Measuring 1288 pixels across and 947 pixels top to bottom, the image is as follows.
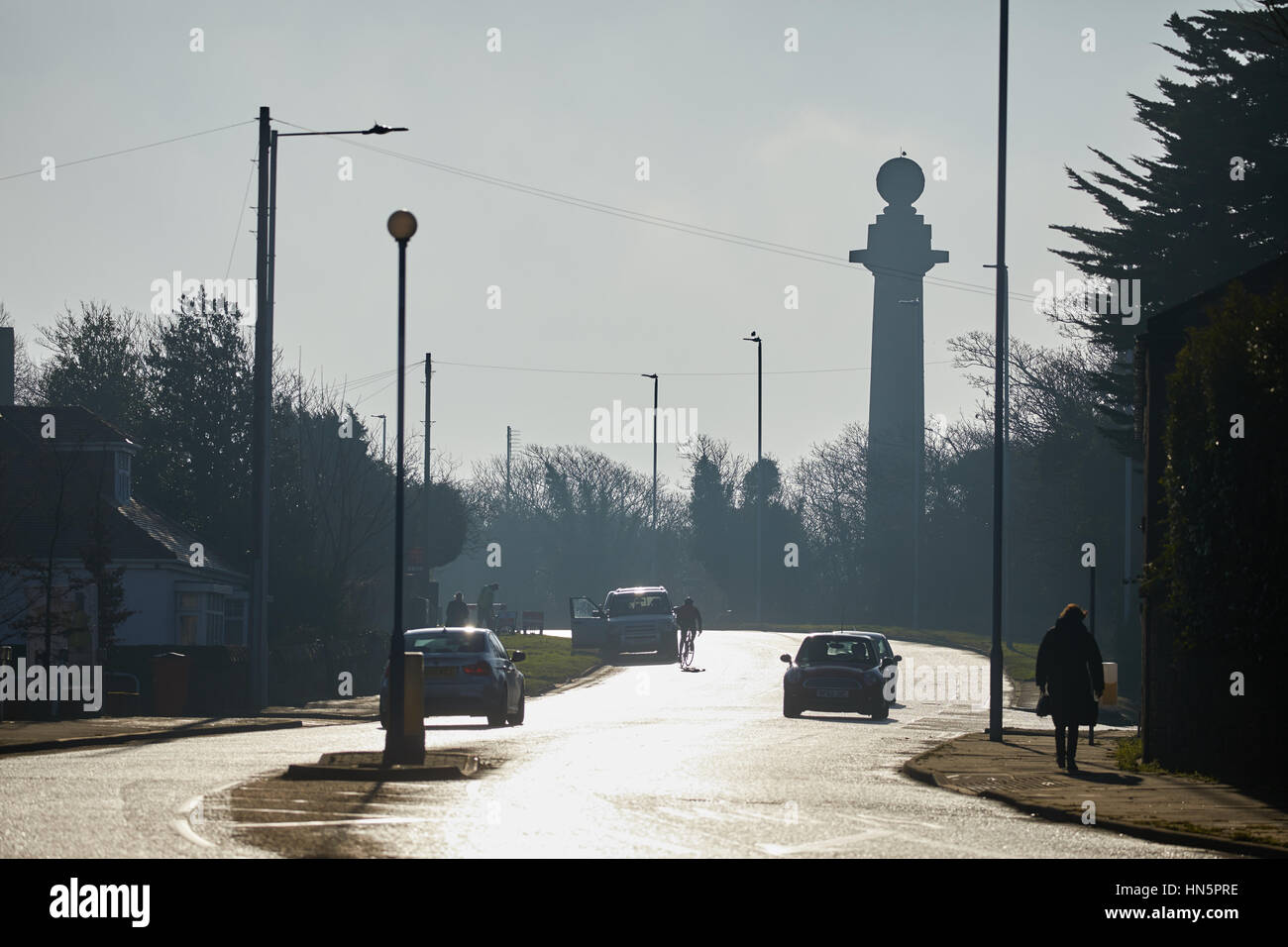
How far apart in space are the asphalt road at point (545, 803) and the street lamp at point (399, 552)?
1164 millimetres

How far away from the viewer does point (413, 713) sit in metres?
18.6

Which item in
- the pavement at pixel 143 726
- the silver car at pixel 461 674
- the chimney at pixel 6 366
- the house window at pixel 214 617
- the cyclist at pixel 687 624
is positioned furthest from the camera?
the chimney at pixel 6 366

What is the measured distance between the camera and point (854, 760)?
67.3 ft

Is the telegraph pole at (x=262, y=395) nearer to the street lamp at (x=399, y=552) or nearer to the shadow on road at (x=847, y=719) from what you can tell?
the shadow on road at (x=847, y=719)

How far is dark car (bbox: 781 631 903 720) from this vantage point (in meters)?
29.8

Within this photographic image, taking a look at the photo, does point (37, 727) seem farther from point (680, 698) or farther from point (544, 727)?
point (680, 698)

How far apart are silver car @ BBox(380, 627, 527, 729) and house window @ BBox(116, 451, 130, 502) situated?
67.9 feet

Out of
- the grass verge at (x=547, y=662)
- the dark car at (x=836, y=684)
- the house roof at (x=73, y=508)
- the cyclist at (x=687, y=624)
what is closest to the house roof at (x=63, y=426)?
the house roof at (x=73, y=508)

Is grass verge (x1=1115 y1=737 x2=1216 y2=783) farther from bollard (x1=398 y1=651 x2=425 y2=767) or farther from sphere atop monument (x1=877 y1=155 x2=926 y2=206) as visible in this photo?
sphere atop monument (x1=877 y1=155 x2=926 y2=206)

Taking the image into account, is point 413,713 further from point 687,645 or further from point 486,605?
point 486,605

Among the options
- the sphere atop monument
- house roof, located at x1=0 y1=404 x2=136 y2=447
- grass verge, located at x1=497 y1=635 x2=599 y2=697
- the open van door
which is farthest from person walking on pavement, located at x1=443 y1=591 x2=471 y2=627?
the sphere atop monument

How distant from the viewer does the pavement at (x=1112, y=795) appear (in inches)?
511

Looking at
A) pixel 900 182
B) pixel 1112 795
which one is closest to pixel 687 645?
pixel 1112 795

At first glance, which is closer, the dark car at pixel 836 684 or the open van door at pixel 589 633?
the dark car at pixel 836 684
